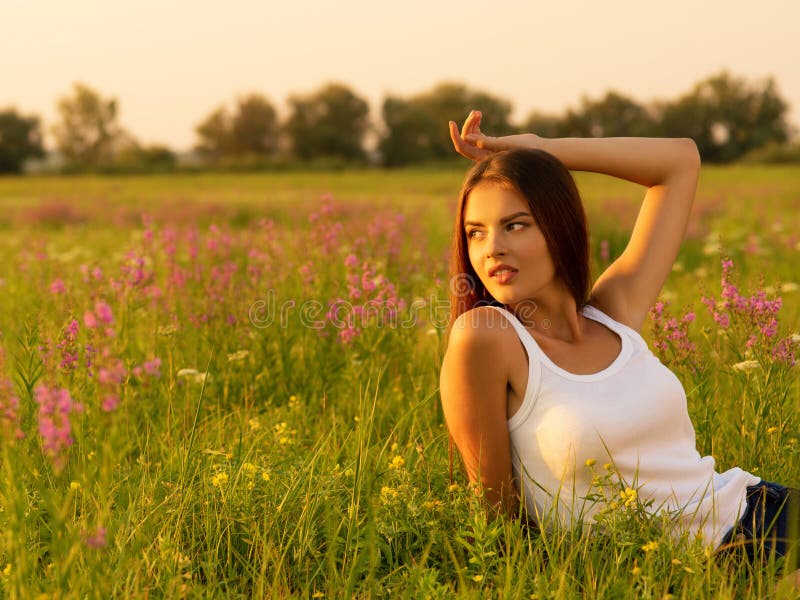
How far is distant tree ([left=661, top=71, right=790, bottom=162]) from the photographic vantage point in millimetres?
76562

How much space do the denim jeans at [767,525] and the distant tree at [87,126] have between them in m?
94.1

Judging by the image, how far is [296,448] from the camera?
3.20m

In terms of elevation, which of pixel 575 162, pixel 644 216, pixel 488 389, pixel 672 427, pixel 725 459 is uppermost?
pixel 575 162

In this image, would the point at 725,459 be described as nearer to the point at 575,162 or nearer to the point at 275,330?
the point at 575,162

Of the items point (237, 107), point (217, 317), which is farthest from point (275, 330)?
point (237, 107)

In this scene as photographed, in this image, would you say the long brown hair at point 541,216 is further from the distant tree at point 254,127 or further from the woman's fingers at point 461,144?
the distant tree at point 254,127

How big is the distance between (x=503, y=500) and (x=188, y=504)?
103 cm

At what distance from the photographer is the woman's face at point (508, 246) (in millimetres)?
2424

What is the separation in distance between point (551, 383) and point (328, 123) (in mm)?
80548

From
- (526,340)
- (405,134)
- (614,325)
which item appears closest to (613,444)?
(526,340)

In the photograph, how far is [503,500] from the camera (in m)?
2.41

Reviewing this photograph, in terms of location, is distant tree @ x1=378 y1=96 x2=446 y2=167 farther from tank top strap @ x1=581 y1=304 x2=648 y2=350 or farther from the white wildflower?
tank top strap @ x1=581 y1=304 x2=648 y2=350

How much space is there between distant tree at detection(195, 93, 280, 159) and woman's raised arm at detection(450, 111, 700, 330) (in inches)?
3352

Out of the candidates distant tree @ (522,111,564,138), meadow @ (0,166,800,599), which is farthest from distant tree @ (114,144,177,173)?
meadow @ (0,166,800,599)
